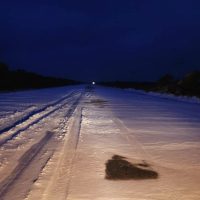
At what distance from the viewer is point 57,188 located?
5.80m

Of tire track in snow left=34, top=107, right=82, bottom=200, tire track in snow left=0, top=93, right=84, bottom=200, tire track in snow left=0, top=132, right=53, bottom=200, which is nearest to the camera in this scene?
tire track in snow left=34, top=107, right=82, bottom=200

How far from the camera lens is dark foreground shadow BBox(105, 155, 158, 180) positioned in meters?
6.64

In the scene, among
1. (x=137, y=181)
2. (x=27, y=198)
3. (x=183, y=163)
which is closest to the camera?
(x=27, y=198)

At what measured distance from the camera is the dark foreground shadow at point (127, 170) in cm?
664

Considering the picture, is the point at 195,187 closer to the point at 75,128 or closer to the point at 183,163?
the point at 183,163

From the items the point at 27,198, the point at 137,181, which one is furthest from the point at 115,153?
the point at 27,198

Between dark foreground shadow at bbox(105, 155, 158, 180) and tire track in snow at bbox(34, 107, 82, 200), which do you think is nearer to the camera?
tire track in snow at bbox(34, 107, 82, 200)

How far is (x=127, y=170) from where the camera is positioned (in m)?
7.13

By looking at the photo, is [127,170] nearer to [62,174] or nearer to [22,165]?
[62,174]

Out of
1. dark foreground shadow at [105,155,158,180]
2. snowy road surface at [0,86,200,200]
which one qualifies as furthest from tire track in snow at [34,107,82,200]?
dark foreground shadow at [105,155,158,180]

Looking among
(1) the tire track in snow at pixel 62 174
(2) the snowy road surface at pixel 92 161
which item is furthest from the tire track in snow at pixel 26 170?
(1) the tire track in snow at pixel 62 174

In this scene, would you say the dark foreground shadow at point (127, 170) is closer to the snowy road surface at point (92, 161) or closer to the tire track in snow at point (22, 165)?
the snowy road surface at point (92, 161)

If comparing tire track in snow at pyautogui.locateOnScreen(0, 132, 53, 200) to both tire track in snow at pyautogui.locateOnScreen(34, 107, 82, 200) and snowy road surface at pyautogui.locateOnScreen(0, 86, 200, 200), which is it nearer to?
snowy road surface at pyautogui.locateOnScreen(0, 86, 200, 200)

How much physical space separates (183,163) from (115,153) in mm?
1670
